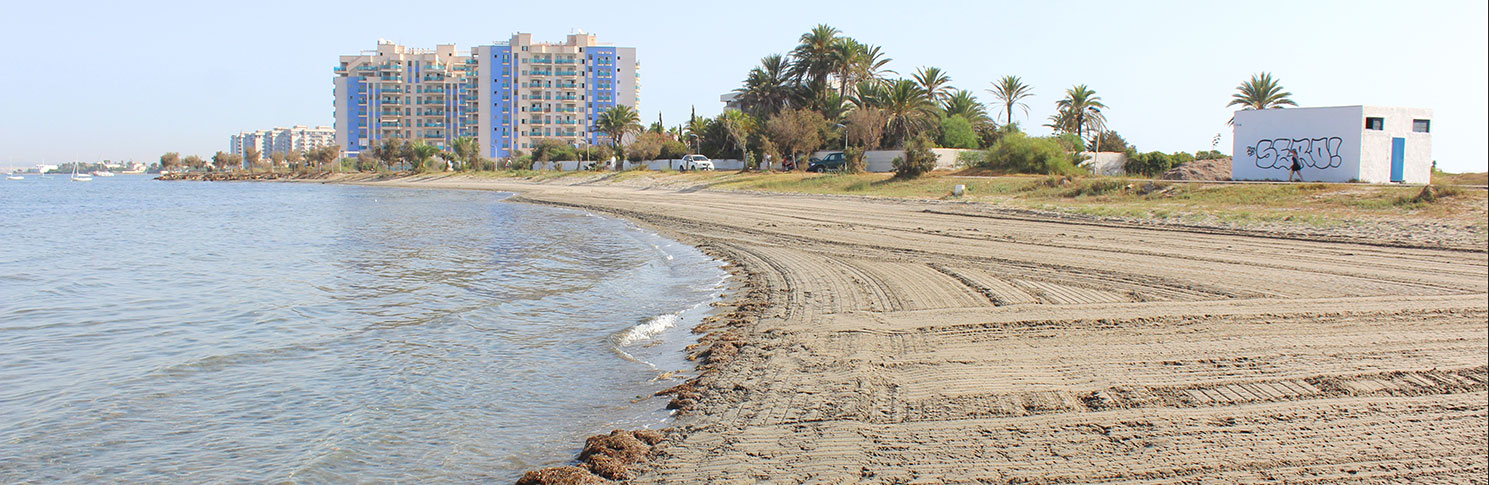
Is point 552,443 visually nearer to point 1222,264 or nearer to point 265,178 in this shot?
point 1222,264

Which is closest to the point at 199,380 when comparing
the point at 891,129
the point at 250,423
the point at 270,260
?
the point at 250,423

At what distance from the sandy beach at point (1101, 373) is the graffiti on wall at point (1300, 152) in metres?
18.2

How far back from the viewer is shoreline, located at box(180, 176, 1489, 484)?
520cm

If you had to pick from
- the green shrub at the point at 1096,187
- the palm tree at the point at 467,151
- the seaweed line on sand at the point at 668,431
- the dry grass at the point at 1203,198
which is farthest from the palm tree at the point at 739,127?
Answer: the seaweed line on sand at the point at 668,431

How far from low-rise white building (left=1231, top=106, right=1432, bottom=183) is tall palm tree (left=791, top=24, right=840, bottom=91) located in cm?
3484

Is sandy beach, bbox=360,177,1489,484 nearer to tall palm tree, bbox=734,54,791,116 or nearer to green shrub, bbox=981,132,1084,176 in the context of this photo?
green shrub, bbox=981,132,1084,176

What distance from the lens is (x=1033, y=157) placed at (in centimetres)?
4066

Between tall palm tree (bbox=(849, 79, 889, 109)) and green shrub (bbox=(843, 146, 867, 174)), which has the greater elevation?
tall palm tree (bbox=(849, 79, 889, 109))

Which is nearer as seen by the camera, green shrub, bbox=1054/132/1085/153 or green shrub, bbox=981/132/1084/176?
green shrub, bbox=981/132/1084/176

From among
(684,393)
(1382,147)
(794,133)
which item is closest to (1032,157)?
(1382,147)

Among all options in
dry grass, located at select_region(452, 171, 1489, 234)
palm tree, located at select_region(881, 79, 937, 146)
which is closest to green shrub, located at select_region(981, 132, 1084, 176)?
dry grass, located at select_region(452, 171, 1489, 234)

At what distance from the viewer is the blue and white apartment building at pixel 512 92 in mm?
150125

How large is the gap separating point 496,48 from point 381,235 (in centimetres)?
12817

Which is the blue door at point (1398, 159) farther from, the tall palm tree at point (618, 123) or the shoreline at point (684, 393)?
the tall palm tree at point (618, 123)
